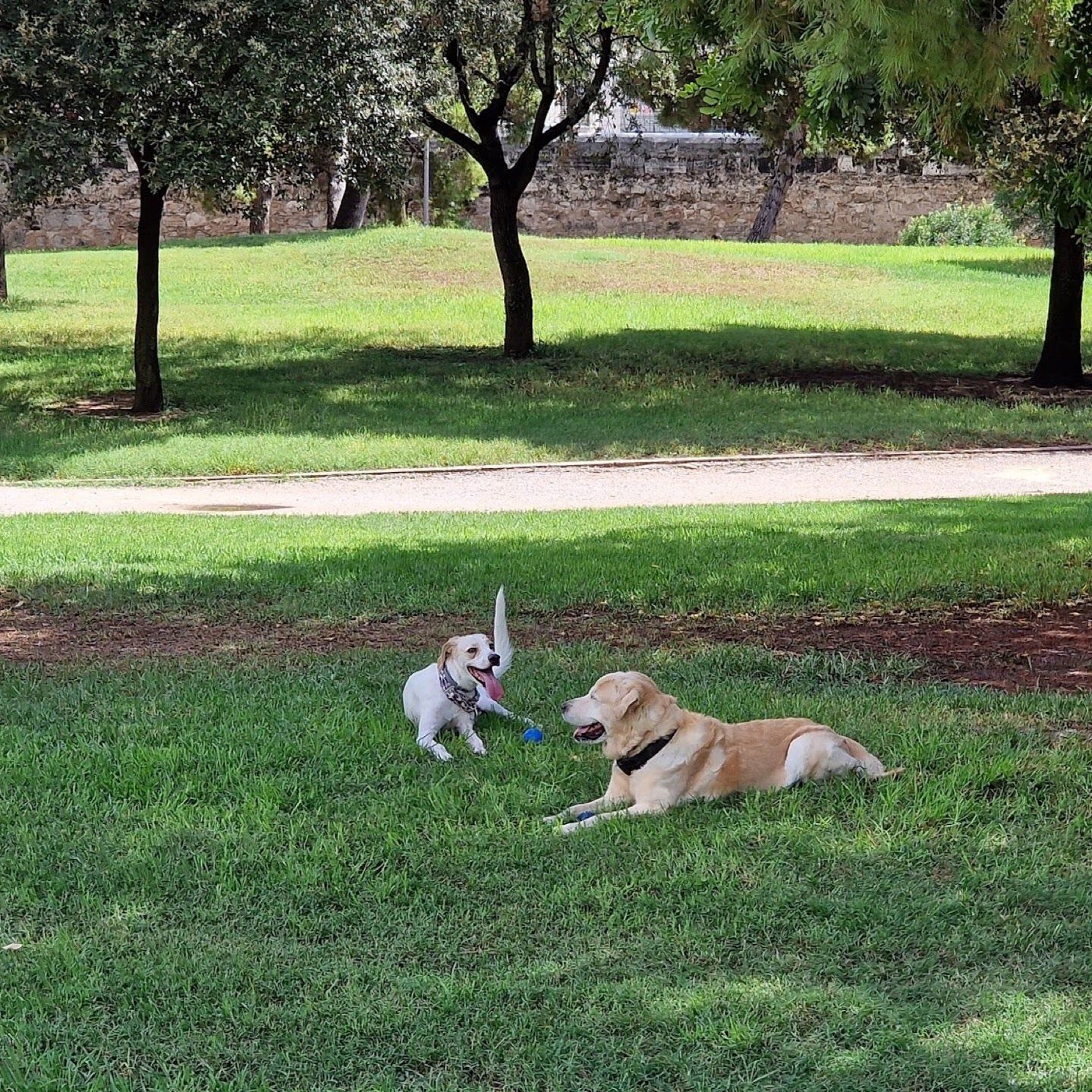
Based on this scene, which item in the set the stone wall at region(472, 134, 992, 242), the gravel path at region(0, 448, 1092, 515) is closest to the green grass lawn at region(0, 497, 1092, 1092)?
the gravel path at region(0, 448, 1092, 515)

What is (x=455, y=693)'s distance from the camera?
5406 millimetres

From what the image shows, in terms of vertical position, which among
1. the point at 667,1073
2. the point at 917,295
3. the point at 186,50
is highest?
the point at 186,50

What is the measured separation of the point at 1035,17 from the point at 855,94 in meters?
1.03

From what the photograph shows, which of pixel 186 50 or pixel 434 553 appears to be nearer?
pixel 434 553

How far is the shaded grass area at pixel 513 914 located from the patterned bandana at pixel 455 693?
0.64 feet

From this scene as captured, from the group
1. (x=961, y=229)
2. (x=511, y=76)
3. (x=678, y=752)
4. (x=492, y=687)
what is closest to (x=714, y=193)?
(x=961, y=229)

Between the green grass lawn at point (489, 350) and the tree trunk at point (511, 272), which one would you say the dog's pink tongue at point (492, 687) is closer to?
the green grass lawn at point (489, 350)

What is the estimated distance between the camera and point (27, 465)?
14438 mm

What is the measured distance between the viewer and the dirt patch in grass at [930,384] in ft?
61.0

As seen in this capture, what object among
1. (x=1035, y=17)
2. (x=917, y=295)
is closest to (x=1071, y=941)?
(x=1035, y=17)

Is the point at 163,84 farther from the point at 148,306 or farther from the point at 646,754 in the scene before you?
the point at 646,754

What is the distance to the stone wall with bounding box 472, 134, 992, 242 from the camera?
114 ft

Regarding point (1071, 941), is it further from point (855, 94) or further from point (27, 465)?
point (27, 465)

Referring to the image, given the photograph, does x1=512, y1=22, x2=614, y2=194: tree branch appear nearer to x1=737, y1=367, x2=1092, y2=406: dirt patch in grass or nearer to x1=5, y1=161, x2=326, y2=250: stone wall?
x1=737, y1=367, x2=1092, y2=406: dirt patch in grass
